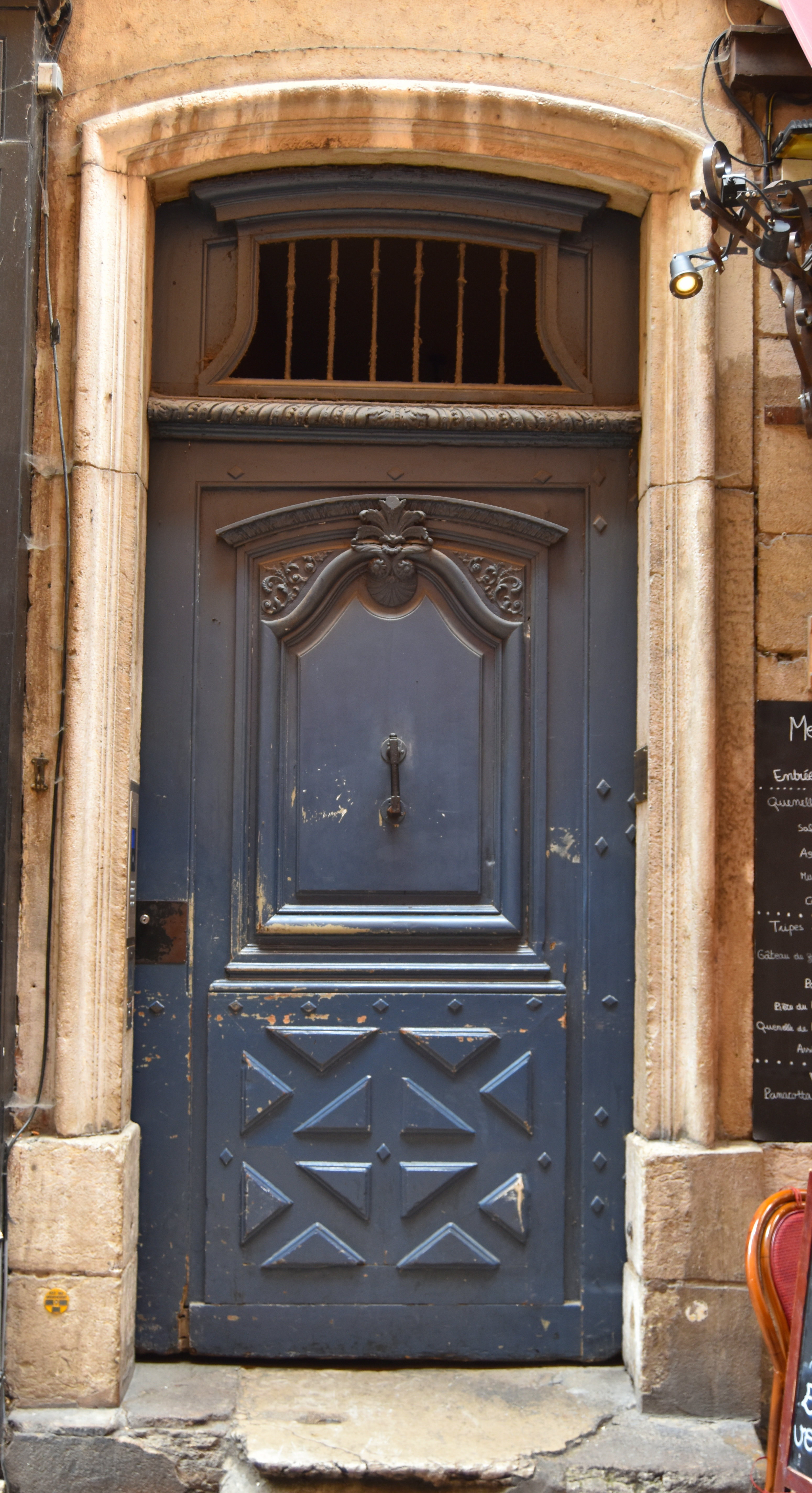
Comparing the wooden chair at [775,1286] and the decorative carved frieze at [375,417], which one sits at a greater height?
the decorative carved frieze at [375,417]

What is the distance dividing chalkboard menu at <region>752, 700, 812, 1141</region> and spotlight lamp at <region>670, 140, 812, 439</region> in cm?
108

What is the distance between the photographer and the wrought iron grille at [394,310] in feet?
12.3

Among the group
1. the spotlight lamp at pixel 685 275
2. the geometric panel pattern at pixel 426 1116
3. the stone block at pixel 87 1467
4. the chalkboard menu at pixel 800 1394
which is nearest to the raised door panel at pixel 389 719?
the geometric panel pattern at pixel 426 1116

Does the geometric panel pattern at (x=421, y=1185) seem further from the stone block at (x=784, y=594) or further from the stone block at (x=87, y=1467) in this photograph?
the stone block at (x=784, y=594)

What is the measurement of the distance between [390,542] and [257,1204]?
6.96ft

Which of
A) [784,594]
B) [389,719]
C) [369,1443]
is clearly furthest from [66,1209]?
[784,594]

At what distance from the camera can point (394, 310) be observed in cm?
379

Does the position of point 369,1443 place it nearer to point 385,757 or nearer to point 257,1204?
point 257,1204

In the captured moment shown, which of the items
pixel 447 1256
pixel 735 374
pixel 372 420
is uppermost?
pixel 735 374

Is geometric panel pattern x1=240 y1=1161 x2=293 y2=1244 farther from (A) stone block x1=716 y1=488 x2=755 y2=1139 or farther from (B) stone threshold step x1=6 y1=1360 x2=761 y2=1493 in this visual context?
(A) stone block x1=716 y1=488 x2=755 y2=1139

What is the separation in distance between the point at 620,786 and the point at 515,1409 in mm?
1852

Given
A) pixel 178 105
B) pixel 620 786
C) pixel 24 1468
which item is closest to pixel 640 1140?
pixel 620 786

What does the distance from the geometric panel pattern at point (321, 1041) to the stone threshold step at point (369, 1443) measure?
941 millimetres

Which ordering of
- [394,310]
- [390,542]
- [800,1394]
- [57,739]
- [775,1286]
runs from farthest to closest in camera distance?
[394,310] → [390,542] → [57,739] → [775,1286] → [800,1394]
